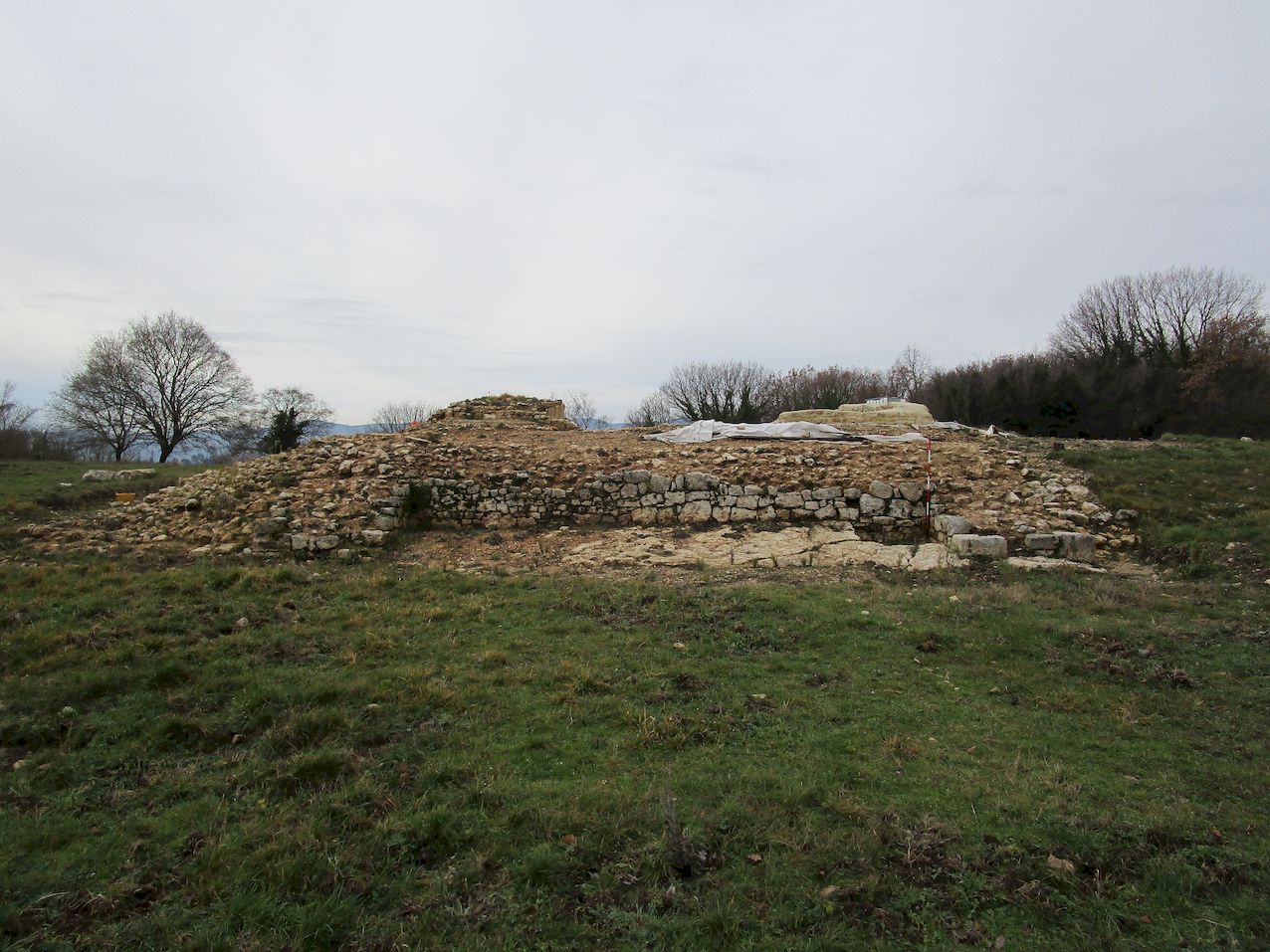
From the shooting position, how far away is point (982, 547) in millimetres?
10484

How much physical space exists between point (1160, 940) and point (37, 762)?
683 cm

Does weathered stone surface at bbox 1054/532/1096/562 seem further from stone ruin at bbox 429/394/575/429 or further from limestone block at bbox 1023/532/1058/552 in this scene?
stone ruin at bbox 429/394/575/429

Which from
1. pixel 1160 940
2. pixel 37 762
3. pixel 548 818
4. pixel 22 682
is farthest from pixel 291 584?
pixel 1160 940

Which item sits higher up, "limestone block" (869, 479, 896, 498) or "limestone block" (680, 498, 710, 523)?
"limestone block" (869, 479, 896, 498)

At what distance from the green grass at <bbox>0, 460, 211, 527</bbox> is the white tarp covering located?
14.0 metres

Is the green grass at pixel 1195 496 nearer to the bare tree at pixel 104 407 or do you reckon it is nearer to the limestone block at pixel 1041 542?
the limestone block at pixel 1041 542

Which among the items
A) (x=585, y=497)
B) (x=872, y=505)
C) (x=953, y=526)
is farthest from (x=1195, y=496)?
(x=585, y=497)

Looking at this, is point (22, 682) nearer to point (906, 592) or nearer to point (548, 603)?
point (548, 603)

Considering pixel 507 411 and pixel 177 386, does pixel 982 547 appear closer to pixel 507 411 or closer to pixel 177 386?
pixel 507 411

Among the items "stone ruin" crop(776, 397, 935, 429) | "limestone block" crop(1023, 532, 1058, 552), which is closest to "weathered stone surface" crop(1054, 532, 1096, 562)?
"limestone block" crop(1023, 532, 1058, 552)

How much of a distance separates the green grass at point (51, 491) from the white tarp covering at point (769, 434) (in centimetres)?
1399

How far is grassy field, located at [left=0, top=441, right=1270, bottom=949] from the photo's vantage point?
3090 millimetres

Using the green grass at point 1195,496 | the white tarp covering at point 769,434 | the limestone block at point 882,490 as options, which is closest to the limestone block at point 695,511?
the limestone block at point 882,490

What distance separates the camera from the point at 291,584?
28.9 feet
